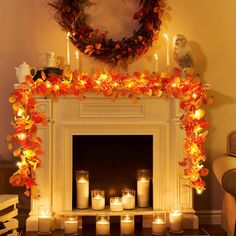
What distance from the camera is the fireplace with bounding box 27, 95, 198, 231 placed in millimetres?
3314

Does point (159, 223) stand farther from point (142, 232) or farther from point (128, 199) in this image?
point (128, 199)

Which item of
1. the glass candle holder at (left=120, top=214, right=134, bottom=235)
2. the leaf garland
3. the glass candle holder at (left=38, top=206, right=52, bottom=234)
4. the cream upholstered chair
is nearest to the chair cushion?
the cream upholstered chair

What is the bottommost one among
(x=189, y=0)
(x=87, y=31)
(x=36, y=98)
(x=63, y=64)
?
(x=36, y=98)

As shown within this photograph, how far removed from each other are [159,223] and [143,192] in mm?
343

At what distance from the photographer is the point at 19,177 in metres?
3.20

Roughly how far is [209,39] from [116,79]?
0.99m

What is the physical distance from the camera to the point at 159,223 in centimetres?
314

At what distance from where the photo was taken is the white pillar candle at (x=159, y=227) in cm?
314

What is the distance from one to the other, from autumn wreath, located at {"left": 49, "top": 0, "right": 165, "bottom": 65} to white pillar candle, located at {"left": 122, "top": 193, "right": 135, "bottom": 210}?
3.58ft

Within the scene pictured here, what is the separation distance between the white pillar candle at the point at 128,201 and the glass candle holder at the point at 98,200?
16 cm

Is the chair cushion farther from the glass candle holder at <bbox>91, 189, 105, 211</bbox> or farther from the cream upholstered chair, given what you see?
the glass candle holder at <bbox>91, 189, 105, 211</bbox>

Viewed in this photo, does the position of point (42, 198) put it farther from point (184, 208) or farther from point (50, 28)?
point (50, 28)

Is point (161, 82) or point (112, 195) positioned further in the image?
point (112, 195)

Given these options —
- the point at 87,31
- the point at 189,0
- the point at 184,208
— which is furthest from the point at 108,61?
the point at 184,208
